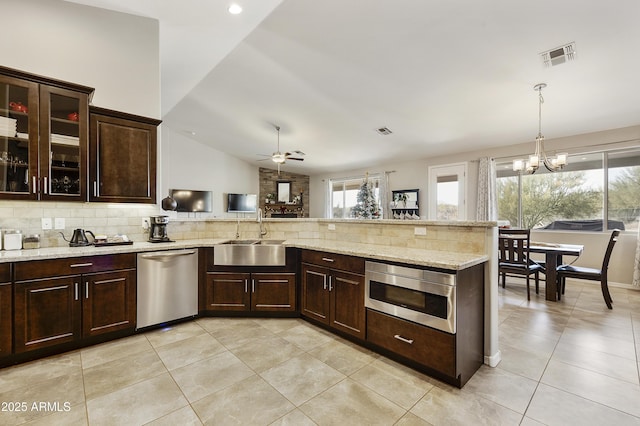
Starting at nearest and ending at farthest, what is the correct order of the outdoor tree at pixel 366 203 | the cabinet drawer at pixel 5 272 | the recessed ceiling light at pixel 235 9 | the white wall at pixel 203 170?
the cabinet drawer at pixel 5 272
the recessed ceiling light at pixel 235 9
the outdoor tree at pixel 366 203
the white wall at pixel 203 170

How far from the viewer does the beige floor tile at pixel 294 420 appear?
1601 millimetres

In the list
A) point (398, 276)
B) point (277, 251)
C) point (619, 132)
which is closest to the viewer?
point (398, 276)

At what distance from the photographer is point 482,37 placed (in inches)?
117

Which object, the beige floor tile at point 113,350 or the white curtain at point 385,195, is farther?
the white curtain at point 385,195

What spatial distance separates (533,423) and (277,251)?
2.48m

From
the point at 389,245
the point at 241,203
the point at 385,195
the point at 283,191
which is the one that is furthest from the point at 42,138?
the point at 283,191

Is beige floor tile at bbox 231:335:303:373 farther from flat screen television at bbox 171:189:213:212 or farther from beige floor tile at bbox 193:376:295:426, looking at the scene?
flat screen television at bbox 171:189:213:212

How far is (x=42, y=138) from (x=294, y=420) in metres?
3.15

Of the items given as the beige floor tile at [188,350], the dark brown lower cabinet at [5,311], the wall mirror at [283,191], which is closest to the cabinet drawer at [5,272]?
the dark brown lower cabinet at [5,311]

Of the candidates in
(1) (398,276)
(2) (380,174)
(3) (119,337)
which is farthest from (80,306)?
(2) (380,174)

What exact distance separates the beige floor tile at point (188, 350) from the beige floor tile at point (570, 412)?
2381 mm

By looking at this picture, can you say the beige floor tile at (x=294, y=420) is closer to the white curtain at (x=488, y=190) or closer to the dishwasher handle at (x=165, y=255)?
the dishwasher handle at (x=165, y=255)

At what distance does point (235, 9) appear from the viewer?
2.95 metres

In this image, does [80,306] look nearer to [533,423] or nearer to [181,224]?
[181,224]
